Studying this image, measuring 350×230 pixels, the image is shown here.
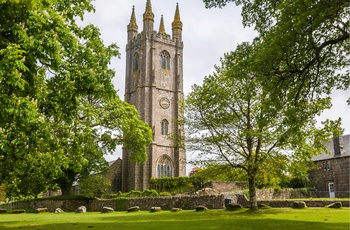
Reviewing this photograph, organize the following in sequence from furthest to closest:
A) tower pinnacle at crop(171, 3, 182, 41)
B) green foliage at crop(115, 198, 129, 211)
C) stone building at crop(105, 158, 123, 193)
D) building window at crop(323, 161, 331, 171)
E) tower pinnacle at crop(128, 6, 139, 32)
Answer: tower pinnacle at crop(128, 6, 139, 32) → tower pinnacle at crop(171, 3, 182, 41) → stone building at crop(105, 158, 123, 193) → building window at crop(323, 161, 331, 171) → green foliage at crop(115, 198, 129, 211)

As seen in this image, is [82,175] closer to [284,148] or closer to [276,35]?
[284,148]

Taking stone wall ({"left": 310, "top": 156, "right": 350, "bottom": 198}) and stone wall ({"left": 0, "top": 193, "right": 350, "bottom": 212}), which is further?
stone wall ({"left": 310, "top": 156, "right": 350, "bottom": 198})

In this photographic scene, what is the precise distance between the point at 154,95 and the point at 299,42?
44.6 metres

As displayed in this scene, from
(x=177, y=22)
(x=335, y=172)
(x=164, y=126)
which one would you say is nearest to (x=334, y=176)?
(x=335, y=172)

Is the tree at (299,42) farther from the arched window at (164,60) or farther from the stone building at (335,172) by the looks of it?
the arched window at (164,60)

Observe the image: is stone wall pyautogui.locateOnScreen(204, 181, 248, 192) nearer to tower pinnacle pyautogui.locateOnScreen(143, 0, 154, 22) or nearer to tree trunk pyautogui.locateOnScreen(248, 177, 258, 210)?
tree trunk pyautogui.locateOnScreen(248, 177, 258, 210)

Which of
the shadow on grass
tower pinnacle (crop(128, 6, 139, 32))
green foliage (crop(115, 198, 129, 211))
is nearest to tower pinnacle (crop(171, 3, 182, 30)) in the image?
tower pinnacle (crop(128, 6, 139, 32))

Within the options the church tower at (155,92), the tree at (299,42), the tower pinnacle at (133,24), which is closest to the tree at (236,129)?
the tree at (299,42)

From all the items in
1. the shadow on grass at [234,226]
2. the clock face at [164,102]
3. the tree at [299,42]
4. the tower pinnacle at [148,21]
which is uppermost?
the tower pinnacle at [148,21]

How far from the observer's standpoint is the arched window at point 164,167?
2137 inches

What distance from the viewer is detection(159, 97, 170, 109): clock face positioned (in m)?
57.3

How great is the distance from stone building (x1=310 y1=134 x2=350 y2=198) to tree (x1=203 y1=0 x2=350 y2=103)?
98.4ft

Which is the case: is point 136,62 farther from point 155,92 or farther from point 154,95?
point 154,95

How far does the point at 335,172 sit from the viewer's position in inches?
1697
